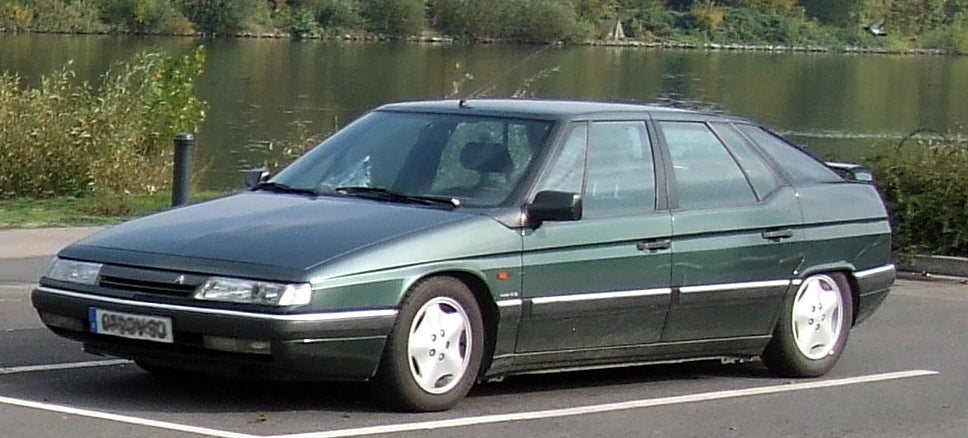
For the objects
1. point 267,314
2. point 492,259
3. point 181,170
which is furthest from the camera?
point 181,170

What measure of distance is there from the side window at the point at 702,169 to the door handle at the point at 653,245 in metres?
0.27

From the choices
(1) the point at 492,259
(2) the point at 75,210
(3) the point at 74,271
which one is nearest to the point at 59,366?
(3) the point at 74,271

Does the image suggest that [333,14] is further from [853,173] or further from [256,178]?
[256,178]

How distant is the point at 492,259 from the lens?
8078mm

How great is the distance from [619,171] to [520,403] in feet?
4.05

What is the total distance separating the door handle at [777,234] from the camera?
9.30 metres

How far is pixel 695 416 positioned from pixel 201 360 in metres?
2.32

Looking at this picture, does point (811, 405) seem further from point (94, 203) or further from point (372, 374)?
point (94, 203)

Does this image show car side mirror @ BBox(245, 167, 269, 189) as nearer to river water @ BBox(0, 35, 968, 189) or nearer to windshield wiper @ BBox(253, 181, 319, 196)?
windshield wiper @ BBox(253, 181, 319, 196)

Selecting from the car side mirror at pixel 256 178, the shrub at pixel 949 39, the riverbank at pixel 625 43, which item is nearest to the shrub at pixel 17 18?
the riverbank at pixel 625 43

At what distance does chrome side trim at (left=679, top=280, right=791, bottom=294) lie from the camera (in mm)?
8891

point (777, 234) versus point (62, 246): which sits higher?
point (777, 234)

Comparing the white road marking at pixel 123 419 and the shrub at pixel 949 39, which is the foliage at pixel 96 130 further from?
the shrub at pixel 949 39

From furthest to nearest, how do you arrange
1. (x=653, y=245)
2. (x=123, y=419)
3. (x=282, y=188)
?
(x=282, y=188) < (x=653, y=245) < (x=123, y=419)
